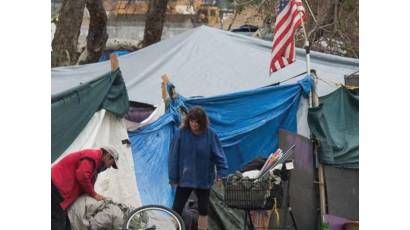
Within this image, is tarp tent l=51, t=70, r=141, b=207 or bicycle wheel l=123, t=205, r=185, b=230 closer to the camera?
Answer: bicycle wheel l=123, t=205, r=185, b=230

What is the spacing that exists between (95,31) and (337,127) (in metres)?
7.61

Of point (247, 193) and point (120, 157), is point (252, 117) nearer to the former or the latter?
point (120, 157)

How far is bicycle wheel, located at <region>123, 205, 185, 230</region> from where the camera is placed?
26.2 feet

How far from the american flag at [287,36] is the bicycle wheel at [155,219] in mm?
3023

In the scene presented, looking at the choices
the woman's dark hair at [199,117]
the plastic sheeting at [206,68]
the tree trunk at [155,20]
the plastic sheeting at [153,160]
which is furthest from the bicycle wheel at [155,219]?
the tree trunk at [155,20]

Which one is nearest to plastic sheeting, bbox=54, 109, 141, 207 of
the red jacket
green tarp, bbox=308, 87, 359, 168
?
the red jacket

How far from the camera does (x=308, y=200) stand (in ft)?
33.9

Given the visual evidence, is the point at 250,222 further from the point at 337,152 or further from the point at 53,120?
the point at 53,120

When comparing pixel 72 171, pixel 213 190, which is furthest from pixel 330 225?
pixel 72 171

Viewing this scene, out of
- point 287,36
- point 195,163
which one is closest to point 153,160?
point 195,163

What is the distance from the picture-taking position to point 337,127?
34.9 ft

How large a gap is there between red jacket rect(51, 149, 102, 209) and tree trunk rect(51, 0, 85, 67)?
7.19 m

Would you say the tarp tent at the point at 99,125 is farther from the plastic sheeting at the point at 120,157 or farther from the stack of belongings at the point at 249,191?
the stack of belongings at the point at 249,191

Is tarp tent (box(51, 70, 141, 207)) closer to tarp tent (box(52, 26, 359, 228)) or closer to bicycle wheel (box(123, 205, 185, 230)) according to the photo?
bicycle wheel (box(123, 205, 185, 230))
